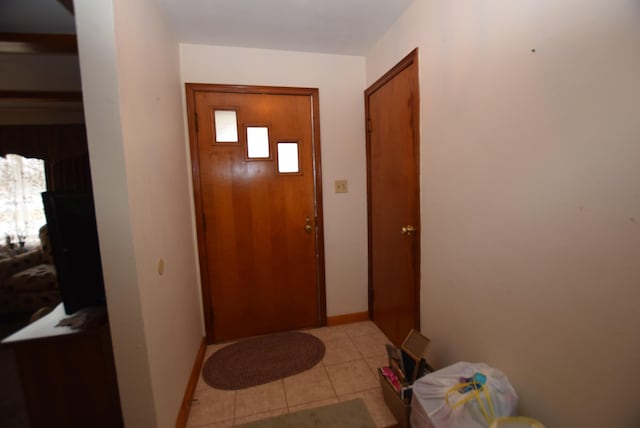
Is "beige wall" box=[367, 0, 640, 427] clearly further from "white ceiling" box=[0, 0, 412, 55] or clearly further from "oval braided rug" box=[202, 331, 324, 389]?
"oval braided rug" box=[202, 331, 324, 389]

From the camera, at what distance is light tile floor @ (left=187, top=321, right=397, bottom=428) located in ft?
5.07

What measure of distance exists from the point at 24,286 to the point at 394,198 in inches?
145

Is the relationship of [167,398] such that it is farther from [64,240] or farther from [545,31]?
[545,31]

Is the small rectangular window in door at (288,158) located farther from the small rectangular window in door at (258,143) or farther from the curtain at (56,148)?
the curtain at (56,148)

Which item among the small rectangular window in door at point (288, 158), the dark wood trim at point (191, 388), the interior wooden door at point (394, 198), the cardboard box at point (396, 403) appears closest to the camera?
the cardboard box at point (396, 403)

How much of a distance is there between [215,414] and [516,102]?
2.16m

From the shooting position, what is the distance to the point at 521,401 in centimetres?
110

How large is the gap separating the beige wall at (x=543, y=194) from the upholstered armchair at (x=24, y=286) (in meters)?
3.76

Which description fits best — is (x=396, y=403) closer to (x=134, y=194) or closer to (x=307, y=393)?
(x=307, y=393)

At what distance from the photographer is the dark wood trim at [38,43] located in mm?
1118

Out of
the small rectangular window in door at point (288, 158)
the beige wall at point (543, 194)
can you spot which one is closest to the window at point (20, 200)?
the small rectangular window in door at point (288, 158)

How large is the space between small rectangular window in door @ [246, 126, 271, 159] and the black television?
115cm

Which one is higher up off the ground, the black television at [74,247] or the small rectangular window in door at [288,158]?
the small rectangular window in door at [288,158]

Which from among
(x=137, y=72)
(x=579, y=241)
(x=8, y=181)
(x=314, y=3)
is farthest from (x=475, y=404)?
(x=8, y=181)
